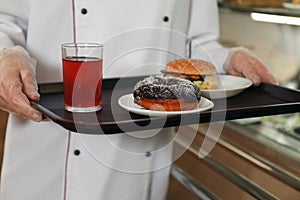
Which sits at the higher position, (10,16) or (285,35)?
(10,16)

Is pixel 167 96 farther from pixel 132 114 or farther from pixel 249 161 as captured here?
pixel 249 161

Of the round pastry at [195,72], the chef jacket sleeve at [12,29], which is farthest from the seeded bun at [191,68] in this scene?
the chef jacket sleeve at [12,29]

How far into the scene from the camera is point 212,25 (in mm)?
1320

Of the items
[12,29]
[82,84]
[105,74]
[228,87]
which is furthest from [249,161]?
[12,29]

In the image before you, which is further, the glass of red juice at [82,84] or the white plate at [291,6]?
the white plate at [291,6]

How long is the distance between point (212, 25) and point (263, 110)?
51 cm

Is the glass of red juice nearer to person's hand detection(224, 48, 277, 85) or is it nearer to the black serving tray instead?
the black serving tray

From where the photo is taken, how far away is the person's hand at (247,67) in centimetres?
110

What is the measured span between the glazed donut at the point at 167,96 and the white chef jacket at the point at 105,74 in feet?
1.00

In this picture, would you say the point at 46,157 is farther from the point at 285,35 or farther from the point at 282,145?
the point at 285,35

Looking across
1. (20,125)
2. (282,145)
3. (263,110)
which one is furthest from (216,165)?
(20,125)

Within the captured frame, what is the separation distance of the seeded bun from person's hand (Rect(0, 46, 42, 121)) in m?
0.32

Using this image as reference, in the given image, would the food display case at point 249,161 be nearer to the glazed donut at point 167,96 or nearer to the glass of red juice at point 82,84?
the glazed donut at point 167,96

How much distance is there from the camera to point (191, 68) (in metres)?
1.06
